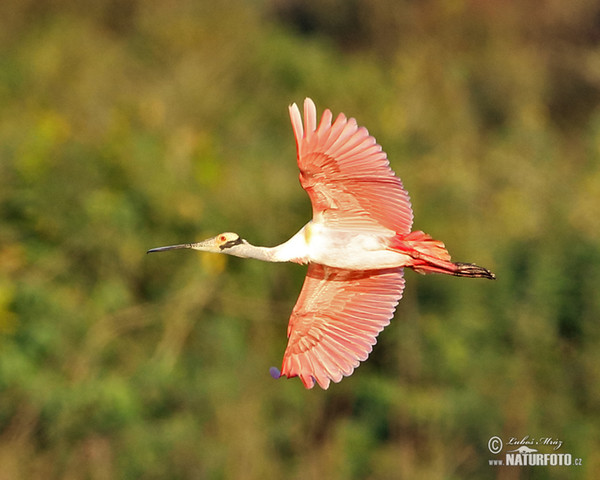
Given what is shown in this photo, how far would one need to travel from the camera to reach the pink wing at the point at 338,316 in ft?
23.5

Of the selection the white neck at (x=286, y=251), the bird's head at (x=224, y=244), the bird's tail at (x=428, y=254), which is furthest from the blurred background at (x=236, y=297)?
the bird's tail at (x=428, y=254)

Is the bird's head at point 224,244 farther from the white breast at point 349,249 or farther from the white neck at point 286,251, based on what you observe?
the white breast at point 349,249

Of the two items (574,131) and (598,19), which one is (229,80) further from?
(598,19)

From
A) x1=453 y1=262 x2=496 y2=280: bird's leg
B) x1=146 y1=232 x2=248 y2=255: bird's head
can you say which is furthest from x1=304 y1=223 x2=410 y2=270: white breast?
x1=146 y1=232 x2=248 y2=255: bird's head

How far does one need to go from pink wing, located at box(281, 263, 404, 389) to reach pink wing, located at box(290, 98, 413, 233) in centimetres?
47

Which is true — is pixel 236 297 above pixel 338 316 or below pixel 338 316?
above

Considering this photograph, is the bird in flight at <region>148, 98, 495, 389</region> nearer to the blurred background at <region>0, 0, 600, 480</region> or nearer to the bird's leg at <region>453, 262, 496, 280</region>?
the bird's leg at <region>453, 262, 496, 280</region>

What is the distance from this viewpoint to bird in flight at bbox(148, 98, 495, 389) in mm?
6465

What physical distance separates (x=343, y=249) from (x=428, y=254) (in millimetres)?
467

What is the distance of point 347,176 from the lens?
261 inches

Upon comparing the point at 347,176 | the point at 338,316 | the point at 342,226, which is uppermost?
the point at 347,176

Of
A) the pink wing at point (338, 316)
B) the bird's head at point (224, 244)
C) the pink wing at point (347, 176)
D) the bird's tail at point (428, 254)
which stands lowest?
the pink wing at point (338, 316)

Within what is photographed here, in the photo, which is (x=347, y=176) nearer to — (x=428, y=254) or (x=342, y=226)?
(x=342, y=226)

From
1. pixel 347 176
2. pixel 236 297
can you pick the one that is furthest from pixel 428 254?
pixel 236 297
